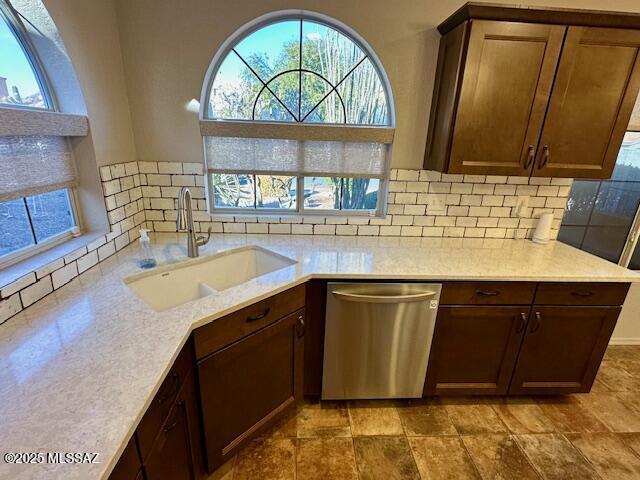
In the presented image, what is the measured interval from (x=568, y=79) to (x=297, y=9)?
1551 mm

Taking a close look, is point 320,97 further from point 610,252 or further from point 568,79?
point 610,252

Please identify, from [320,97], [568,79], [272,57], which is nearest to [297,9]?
[272,57]

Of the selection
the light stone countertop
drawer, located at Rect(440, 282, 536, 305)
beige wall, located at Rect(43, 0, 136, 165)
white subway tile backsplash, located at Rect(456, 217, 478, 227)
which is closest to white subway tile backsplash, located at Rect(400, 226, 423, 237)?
the light stone countertop

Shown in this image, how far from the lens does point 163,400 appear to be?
3.21ft

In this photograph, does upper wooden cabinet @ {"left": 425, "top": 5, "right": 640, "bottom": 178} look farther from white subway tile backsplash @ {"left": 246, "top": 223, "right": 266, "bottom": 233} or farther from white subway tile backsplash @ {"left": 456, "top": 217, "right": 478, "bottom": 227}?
white subway tile backsplash @ {"left": 246, "top": 223, "right": 266, "bottom": 233}

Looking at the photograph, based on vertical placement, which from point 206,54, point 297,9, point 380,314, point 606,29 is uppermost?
point 297,9

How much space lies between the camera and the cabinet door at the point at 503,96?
5.30ft

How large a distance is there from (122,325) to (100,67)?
1.38m

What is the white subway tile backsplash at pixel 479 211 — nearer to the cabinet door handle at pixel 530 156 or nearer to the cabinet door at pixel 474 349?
the cabinet door handle at pixel 530 156

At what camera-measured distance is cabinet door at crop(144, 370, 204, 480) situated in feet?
3.12

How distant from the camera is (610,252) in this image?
2.53 meters

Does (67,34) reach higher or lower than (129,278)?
higher

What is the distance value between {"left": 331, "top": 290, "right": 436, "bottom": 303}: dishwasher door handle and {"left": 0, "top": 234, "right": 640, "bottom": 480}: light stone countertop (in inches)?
4.0

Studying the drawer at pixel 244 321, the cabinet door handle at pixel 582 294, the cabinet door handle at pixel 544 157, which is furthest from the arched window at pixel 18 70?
the cabinet door handle at pixel 582 294
